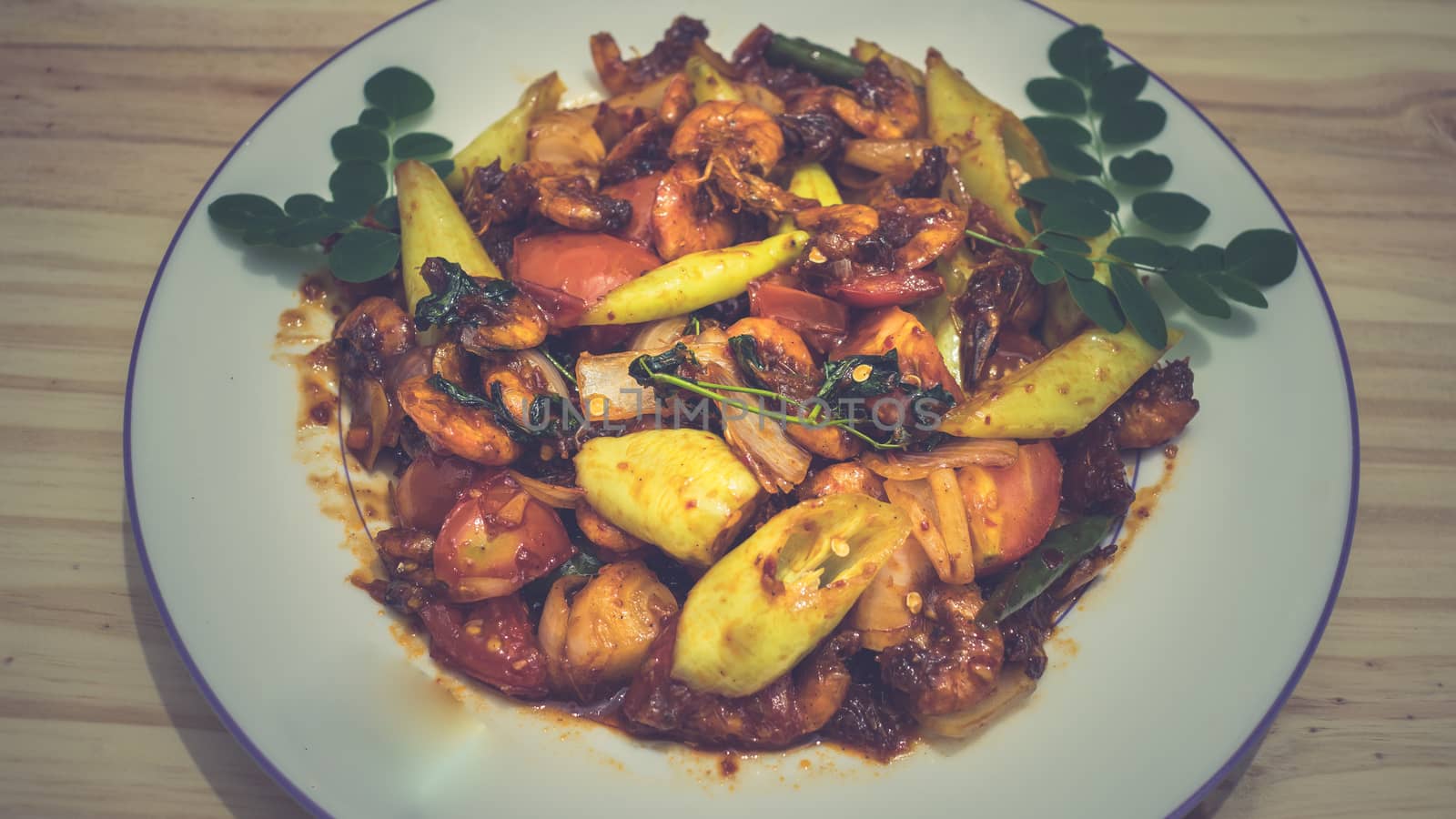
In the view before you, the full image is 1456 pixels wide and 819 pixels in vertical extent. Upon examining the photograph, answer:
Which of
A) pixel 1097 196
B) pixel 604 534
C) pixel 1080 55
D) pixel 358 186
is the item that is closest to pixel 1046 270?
pixel 1097 196

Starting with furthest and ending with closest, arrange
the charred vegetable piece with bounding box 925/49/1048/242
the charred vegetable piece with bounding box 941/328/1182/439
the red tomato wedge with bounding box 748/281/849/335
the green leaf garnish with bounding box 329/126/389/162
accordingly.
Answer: the green leaf garnish with bounding box 329/126/389/162, the charred vegetable piece with bounding box 925/49/1048/242, the red tomato wedge with bounding box 748/281/849/335, the charred vegetable piece with bounding box 941/328/1182/439

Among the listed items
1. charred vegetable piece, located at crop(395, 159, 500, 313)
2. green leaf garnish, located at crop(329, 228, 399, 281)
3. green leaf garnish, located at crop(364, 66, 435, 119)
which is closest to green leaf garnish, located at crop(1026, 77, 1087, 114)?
charred vegetable piece, located at crop(395, 159, 500, 313)

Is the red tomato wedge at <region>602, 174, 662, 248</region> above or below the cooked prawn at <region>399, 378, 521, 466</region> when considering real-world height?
above

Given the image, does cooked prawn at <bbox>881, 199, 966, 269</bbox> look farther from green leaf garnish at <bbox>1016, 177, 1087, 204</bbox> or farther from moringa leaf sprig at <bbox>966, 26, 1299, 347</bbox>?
green leaf garnish at <bbox>1016, 177, 1087, 204</bbox>

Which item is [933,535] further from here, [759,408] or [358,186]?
[358,186]

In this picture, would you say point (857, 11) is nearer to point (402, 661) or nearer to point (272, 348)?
point (272, 348)

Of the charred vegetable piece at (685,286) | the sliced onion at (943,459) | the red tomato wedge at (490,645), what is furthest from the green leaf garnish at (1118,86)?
the red tomato wedge at (490,645)
